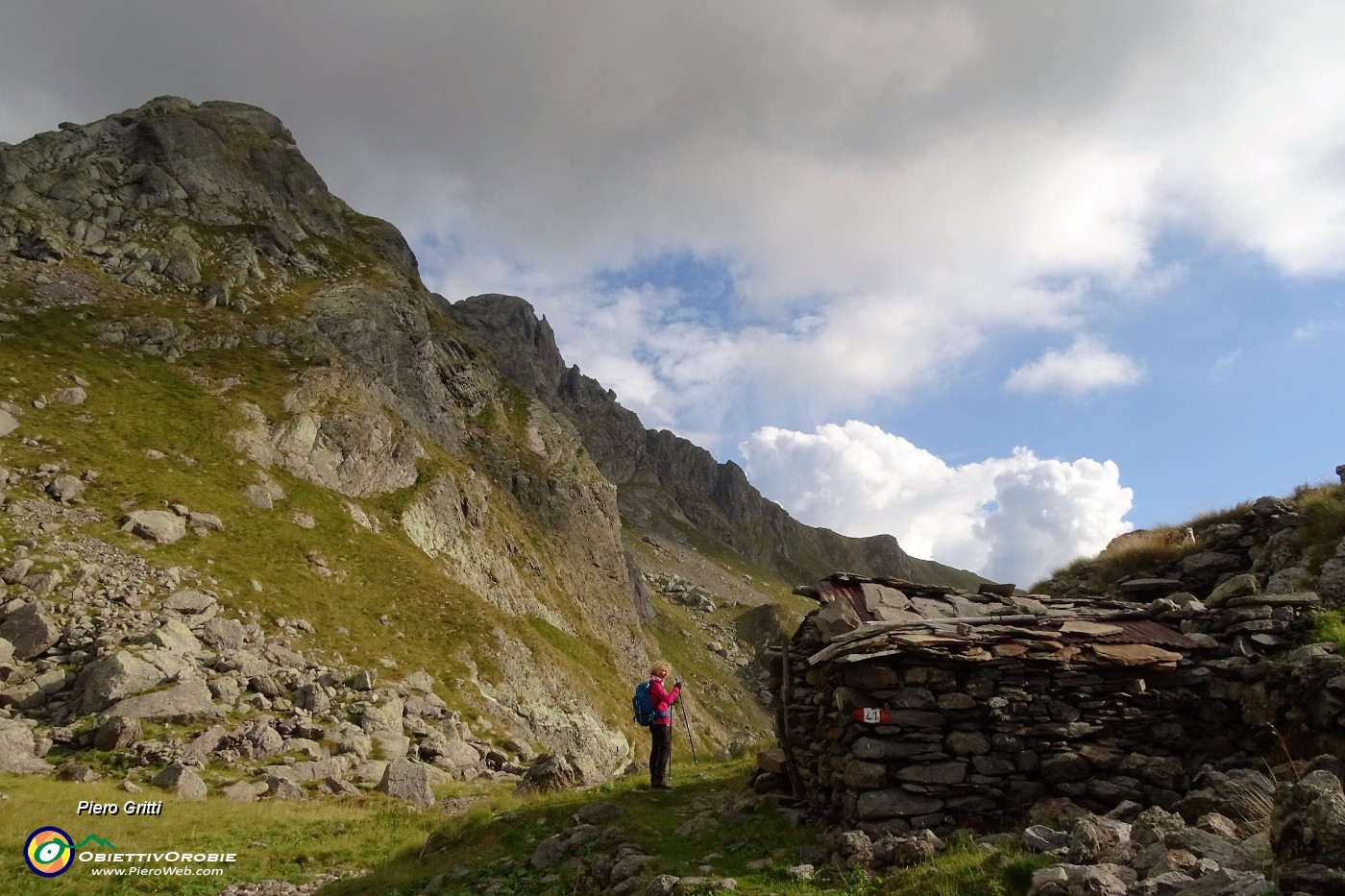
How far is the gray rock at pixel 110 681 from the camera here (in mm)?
22188

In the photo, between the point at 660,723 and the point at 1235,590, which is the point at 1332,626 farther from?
the point at 660,723

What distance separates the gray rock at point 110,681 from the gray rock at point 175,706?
1.66 feet

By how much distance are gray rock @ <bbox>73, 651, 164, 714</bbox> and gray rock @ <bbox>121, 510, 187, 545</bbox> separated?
11355 millimetres

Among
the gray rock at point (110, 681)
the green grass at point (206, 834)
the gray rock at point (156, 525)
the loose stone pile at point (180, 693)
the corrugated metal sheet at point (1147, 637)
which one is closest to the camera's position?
the corrugated metal sheet at point (1147, 637)

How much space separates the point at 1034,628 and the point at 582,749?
37014mm

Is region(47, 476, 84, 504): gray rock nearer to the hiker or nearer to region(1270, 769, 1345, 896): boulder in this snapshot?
the hiker

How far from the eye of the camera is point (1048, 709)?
37.6ft

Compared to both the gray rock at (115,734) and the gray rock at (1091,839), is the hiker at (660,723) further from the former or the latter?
the gray rock at (115,734)

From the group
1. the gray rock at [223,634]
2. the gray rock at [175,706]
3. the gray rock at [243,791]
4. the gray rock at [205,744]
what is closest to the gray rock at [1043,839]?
the gray rock at [243,791]

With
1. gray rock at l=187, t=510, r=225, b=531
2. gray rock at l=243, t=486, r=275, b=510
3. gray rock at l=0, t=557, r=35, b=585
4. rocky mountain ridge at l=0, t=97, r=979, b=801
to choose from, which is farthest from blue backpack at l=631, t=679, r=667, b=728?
gray rock at l=243, t=486, r=275, b=510

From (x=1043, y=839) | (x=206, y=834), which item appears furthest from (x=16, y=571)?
(x=1043, y=839)

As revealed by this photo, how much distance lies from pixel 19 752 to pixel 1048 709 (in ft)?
87.0

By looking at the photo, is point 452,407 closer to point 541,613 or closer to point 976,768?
point 541,613

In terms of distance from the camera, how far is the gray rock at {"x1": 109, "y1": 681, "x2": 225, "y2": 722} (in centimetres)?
2222
